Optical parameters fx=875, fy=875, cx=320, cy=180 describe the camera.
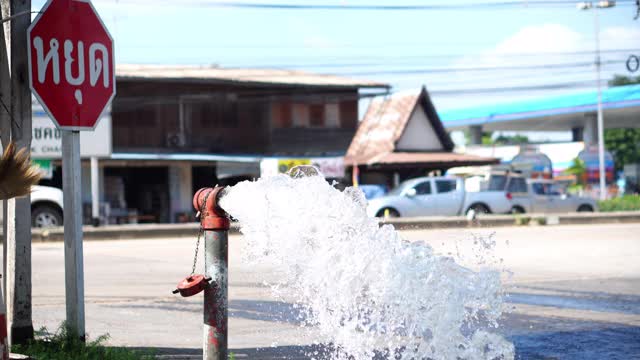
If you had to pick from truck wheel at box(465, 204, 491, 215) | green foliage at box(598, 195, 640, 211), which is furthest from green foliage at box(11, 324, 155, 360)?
green foliage at box(598, 195, 640, 211)

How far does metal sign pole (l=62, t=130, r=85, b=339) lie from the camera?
20.1 ft

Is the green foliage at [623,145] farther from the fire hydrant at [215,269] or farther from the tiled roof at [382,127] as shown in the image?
the fire hydrant at [215,269]

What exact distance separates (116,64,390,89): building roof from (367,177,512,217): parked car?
9.63 metres

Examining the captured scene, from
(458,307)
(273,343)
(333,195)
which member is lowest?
(273,343)

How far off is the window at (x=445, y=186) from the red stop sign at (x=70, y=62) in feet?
81.4

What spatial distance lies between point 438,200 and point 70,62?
971 inches

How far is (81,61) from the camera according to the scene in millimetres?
6258

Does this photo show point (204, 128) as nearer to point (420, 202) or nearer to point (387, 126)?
point (387, 126)

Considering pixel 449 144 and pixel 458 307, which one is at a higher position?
pixel 449 144

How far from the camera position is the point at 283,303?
10.2m

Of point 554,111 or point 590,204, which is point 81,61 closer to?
point 590,204

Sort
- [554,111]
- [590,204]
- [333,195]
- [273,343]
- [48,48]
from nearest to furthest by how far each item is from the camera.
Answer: [333,195] → [48,48] → [273,343] → [590,204] → [554,111]

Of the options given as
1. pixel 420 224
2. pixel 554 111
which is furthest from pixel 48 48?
pixel 554 111

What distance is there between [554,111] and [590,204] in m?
19.4
